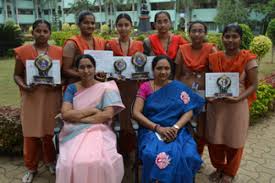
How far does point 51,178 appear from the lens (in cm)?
400

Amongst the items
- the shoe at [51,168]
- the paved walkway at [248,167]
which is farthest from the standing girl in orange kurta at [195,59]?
the shoe at [51,168]

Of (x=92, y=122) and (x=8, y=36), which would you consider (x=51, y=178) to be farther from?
(x=8, y=36)

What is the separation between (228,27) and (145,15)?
19.2 metres

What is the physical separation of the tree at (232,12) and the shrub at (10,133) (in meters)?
31.1

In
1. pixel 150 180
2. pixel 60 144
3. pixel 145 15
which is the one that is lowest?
pixel 150 180

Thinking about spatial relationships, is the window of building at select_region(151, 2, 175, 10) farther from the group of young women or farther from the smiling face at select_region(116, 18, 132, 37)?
the group of young women

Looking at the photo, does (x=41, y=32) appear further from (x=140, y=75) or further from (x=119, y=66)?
(x=140, y=75)

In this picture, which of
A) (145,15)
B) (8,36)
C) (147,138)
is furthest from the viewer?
(145,15)

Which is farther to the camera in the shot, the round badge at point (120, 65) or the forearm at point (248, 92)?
the round badge at point (120, 65)

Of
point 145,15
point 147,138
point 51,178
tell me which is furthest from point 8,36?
point 147,138

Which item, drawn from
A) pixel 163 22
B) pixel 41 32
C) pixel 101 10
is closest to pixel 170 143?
pixel 163 22

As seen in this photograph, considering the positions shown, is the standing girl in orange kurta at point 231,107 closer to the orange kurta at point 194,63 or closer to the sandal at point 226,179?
the sandal at point 226,179

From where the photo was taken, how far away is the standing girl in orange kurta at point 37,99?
3.54m

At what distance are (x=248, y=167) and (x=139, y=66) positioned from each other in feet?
6.76
